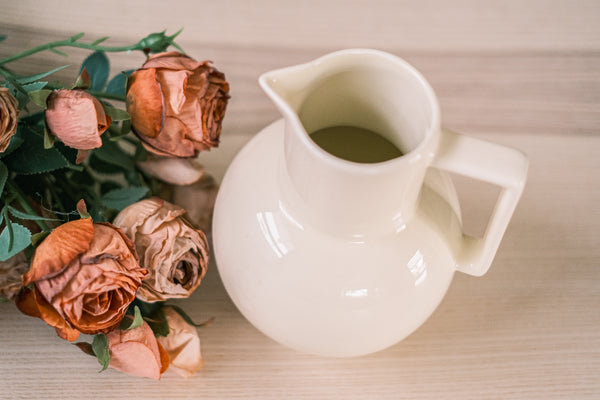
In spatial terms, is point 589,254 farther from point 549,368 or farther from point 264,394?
point 264,394

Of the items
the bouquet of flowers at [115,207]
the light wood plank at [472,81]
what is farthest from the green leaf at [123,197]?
the light wood plank at [472,81]

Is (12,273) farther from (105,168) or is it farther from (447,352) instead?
(447,352)

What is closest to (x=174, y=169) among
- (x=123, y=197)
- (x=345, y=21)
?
(x=123, y=197)

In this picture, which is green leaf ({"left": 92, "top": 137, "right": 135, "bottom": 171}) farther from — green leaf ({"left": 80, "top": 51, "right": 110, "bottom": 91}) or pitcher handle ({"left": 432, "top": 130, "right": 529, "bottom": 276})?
pitcher handle ({"left": 432, "top": 130, "right": 529, "bottom": 276})

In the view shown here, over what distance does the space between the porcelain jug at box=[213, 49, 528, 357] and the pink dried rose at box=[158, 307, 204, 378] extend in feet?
0.16

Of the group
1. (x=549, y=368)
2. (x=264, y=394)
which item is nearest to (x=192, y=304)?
(x=264, y=394)

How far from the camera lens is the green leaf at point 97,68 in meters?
0.40

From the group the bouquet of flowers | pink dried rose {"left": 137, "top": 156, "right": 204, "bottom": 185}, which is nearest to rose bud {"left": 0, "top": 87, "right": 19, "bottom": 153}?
the bouquet of flowers

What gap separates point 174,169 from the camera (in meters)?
0.37

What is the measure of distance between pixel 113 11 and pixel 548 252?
1.37 ft

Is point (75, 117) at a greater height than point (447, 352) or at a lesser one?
greater

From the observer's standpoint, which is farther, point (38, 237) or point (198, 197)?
point (198, 197)

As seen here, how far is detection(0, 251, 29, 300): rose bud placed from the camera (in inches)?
13.6

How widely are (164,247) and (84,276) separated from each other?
5 centimetres
